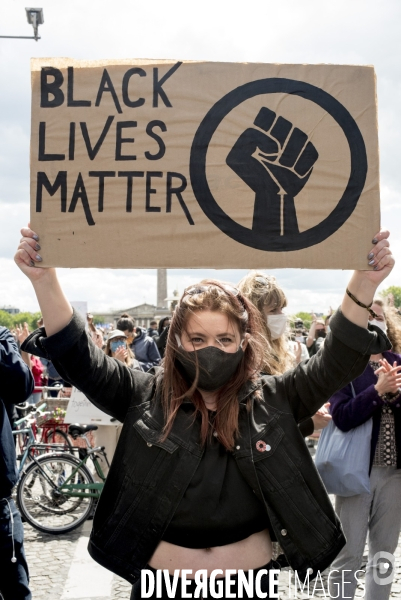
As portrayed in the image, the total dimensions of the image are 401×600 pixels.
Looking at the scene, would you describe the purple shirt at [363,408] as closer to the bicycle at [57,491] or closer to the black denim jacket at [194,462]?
the black denim jacket at [194,462]

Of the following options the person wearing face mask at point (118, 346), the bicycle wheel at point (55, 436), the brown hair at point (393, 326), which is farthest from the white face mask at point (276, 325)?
the bicycle wheel at point (55, 436)

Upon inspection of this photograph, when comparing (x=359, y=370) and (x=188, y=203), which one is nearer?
(x=359, y=370)

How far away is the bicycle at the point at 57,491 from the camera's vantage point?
22.3ft

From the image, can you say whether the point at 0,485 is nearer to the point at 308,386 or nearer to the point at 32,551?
the point at 308,386

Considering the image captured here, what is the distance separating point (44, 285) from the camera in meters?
2.44

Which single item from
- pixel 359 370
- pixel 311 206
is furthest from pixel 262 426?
pixel 311 206

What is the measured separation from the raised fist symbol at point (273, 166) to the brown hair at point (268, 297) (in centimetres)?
112

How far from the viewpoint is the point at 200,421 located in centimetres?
240

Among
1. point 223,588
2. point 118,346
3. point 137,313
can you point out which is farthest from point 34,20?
point 137,313

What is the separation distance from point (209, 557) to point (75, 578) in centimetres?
329

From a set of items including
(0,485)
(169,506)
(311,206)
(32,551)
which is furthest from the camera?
(32,551)

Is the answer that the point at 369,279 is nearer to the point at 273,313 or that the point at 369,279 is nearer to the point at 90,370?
the point at 90,370

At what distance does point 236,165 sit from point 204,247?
12.7 inches

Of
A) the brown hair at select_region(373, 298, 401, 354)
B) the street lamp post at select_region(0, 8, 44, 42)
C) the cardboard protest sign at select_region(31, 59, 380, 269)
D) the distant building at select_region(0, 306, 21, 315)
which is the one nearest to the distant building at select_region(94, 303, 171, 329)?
the distant building at select_region(0, 306, 21, 315)
